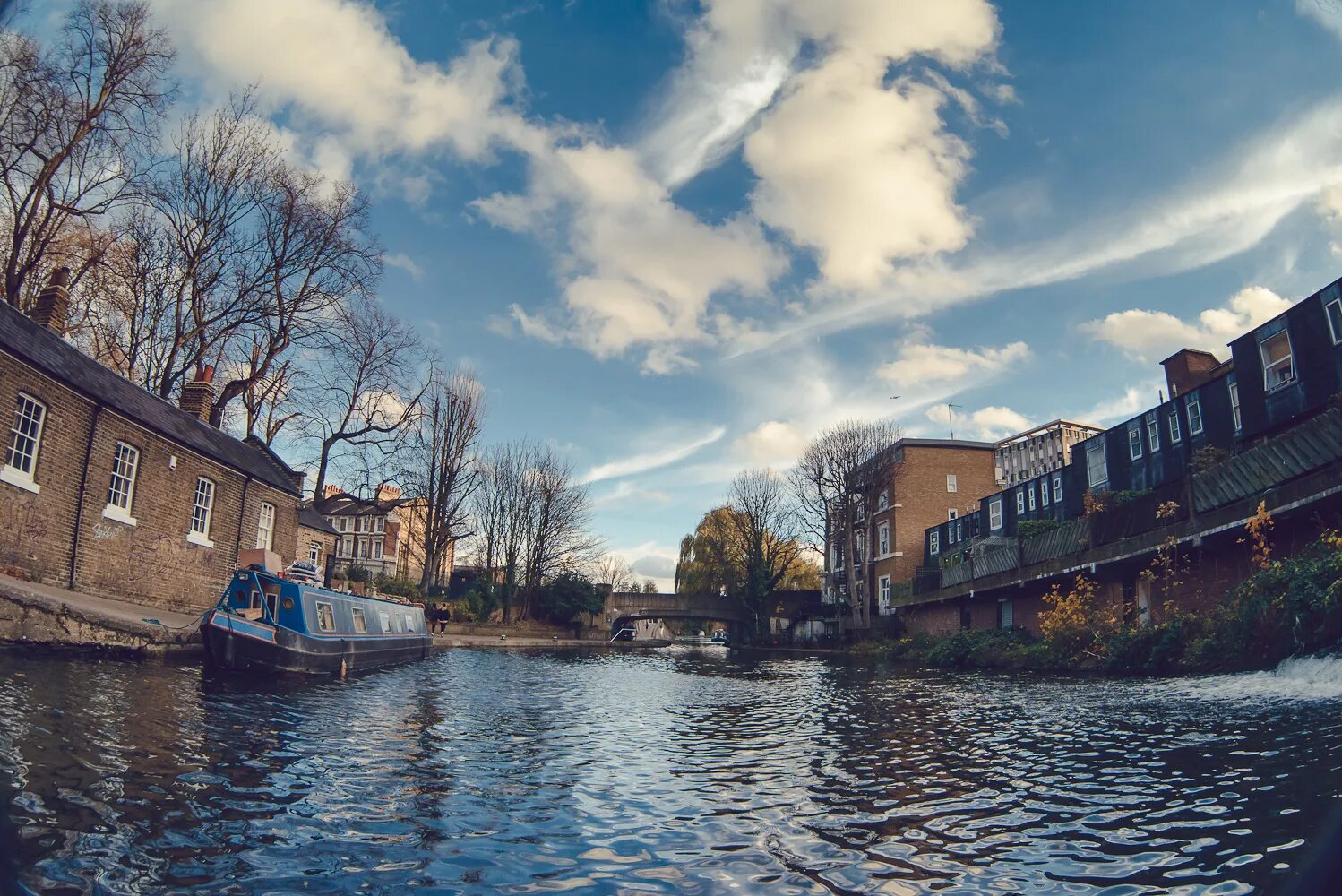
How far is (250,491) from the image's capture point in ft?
76.9

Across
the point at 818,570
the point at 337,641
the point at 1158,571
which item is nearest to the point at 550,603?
the point at 818,570

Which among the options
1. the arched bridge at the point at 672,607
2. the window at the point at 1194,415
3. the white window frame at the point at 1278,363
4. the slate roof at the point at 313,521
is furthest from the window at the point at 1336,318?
the arched bridge at the point at 672,607

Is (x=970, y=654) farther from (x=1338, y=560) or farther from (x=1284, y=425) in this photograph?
(x=1338, y=560)

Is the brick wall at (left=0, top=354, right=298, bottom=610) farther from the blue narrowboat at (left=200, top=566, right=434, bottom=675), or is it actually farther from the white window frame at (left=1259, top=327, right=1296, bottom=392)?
the white window frame at (left=1259, top=327, right=1296, bottom=392)

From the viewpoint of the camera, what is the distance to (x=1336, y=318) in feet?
65.7

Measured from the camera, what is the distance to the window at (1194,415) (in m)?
25.8

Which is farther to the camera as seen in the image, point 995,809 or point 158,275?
point 158,275

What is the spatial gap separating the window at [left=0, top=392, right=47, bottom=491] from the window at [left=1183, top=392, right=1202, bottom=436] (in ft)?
A: 105

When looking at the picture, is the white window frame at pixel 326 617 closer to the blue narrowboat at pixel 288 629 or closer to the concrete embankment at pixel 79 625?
the blue narrowboat at pixel 288 629

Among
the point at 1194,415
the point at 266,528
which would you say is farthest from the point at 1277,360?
the point at 266,528

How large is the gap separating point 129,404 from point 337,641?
291 inches

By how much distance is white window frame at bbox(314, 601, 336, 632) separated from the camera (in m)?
17.2

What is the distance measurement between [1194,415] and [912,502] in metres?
22.1

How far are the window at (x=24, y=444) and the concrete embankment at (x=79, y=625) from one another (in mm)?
2042
